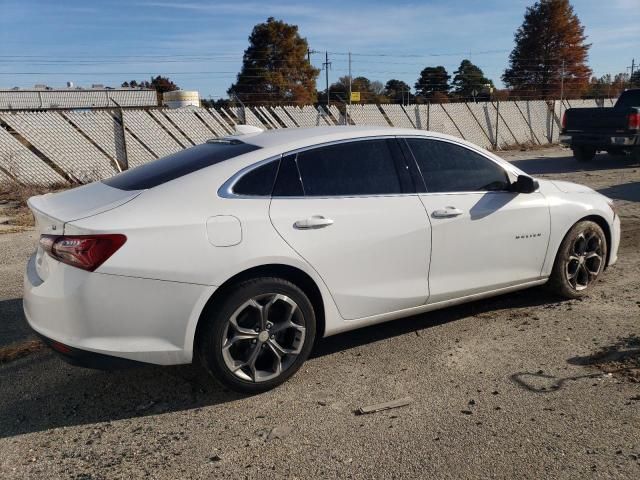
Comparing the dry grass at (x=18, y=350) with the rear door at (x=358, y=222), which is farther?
the dry grass at (x=18, y=350)

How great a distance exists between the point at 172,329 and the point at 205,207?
2.31 feet

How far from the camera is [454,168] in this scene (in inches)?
167

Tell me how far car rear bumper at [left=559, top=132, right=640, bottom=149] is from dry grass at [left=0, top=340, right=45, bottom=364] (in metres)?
14.2

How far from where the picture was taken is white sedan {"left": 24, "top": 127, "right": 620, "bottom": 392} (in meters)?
3.05

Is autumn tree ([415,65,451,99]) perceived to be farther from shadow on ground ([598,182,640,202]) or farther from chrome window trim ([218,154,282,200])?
chrome window trim ([218,154,282,200])

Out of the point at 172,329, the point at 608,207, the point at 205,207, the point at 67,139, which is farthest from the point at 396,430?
the point at 67,139

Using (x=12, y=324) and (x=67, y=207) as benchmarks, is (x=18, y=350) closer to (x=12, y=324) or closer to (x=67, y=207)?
(x=12, y=324)

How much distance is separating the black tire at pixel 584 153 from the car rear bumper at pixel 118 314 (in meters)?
15.2

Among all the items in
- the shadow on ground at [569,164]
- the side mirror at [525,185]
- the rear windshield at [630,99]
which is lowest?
the shadow on ground at [569,164]

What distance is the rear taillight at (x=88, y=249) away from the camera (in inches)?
117

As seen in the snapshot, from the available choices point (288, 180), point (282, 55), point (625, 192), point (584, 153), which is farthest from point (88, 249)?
point (282, 55)

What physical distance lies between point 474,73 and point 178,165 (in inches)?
2234

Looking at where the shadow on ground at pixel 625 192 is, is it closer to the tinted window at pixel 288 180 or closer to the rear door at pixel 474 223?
the rear door at pixel 474 223

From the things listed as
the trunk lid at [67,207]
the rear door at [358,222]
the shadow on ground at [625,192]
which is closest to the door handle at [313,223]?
the rear door at [358,222]
